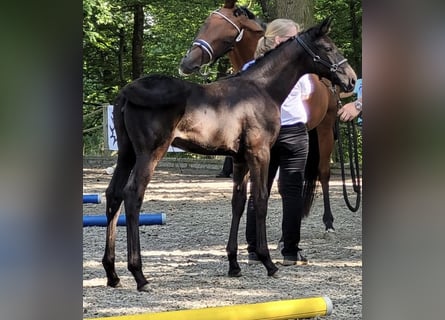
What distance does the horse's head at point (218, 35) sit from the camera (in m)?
4.06

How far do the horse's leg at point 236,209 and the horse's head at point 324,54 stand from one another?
2.30 feet

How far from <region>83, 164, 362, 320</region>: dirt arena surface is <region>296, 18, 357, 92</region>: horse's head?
109cm

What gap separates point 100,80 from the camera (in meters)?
13.4

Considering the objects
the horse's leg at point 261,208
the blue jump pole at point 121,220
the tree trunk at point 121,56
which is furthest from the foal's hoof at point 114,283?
the tree trunk at point 121,56

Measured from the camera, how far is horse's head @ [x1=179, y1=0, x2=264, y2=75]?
4.06 metres

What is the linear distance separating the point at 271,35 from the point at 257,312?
2.15m

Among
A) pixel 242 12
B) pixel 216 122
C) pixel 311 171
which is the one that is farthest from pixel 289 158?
pixel 311 171

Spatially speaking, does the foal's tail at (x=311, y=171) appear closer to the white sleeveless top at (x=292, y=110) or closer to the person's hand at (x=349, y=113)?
the person's hand at (x=349, y=113)

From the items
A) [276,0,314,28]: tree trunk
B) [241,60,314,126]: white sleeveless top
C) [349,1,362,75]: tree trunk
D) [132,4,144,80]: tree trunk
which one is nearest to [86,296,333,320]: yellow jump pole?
[241,60,314,126]: white sleeveless top
